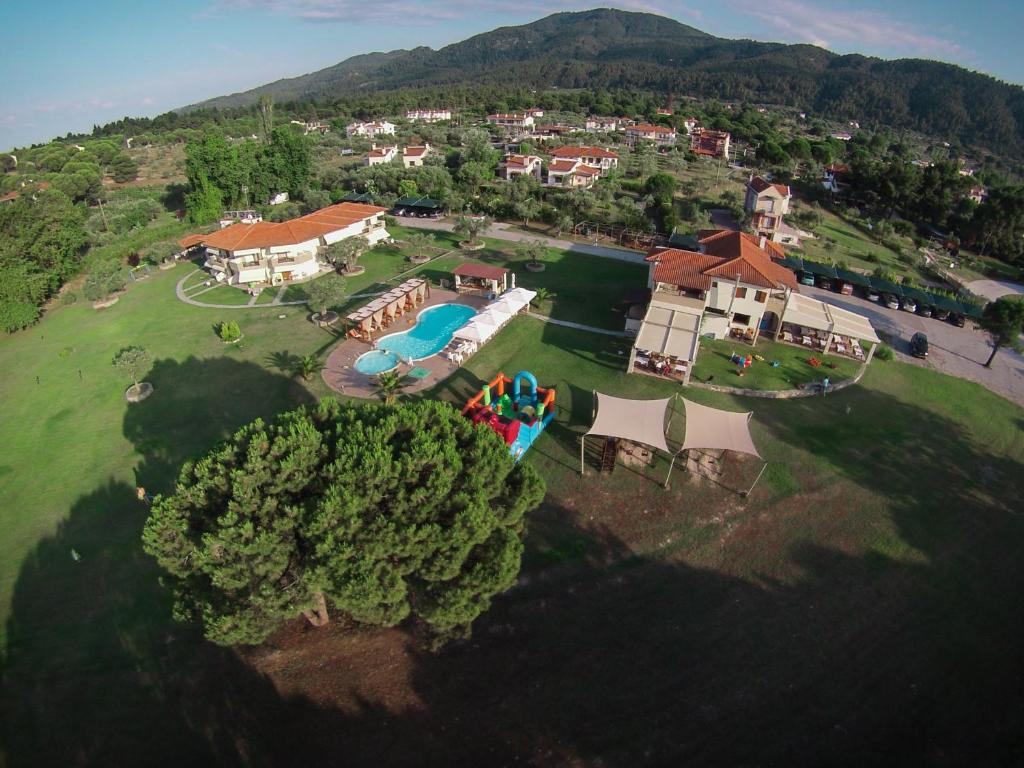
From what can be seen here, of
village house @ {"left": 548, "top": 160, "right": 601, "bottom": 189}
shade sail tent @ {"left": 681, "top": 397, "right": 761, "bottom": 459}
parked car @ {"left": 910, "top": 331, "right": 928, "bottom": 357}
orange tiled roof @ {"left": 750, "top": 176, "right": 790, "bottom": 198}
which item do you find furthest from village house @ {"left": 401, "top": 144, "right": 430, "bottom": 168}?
shade sail tent @ {"left": 681, "top": 397, "right": 761, "bottom": 459}

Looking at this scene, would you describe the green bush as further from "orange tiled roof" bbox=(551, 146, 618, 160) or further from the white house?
"orange tiled roof" bbox=(551, 146, 618, 160)

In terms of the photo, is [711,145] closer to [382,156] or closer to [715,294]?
[382,156]

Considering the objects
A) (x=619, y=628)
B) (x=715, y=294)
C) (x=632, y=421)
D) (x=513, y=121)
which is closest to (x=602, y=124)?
(x=513, y=121)

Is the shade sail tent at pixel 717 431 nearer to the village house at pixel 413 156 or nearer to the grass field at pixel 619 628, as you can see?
the grass field at pixel 619 628

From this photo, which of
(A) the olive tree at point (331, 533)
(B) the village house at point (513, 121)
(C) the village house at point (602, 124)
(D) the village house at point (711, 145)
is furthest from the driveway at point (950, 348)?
(B) the village house at point (513, 121)

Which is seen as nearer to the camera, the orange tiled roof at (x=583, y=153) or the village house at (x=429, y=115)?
the orange tiled roof at (x=583, y=153)

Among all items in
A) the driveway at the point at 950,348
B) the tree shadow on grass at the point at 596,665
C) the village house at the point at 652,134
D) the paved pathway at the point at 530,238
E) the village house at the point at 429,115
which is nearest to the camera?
the tree shadow on grass at the point at 596,665

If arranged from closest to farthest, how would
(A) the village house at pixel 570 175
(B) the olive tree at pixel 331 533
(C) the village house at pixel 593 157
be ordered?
(B) the olive tree at pixel 331 533 < (A) the village house at pixel 570 175 < (C) the village house at pixel 593 157

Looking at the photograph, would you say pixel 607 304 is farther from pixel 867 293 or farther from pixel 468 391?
pixel 867 293
